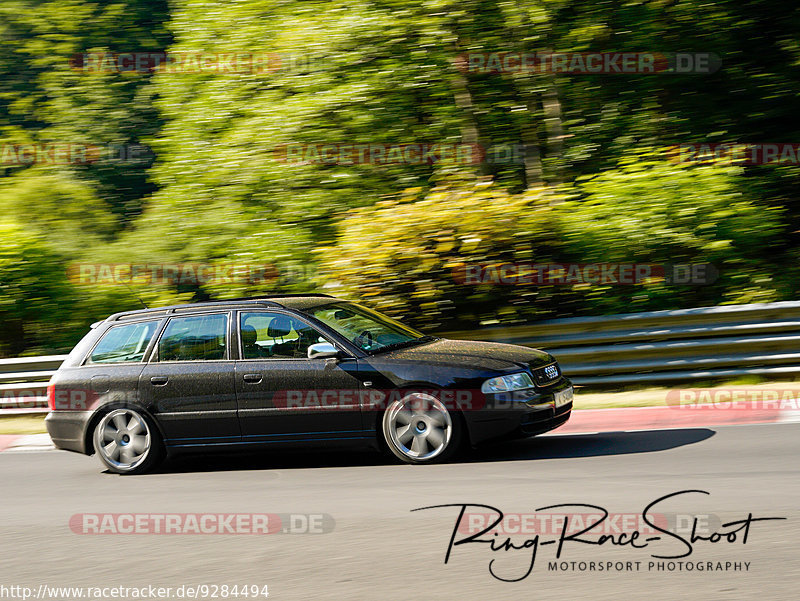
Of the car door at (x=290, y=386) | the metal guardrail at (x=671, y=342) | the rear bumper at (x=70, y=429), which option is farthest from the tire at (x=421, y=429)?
the metal guardrail at (x=671, y=342)

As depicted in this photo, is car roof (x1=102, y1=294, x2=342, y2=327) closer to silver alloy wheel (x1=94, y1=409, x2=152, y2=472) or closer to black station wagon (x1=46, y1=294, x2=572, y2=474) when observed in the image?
black station wagon (x1=46, y1=294, x2=572, y2=474)

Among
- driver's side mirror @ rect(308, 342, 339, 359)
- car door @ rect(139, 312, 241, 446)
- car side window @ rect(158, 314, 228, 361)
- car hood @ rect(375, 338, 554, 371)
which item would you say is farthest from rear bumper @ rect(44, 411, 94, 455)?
car hood @ rect(375, 338, 554, 371)

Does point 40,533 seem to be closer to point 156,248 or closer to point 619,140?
point 156,248

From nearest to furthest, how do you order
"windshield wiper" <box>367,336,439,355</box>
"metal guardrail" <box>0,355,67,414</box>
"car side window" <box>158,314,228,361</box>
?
"windshield wiper" <box>367,336,439,355</box> < "car side window" <box>158,314,228,361</box> < "metal guardrail" <box>0,355,67,414</box>

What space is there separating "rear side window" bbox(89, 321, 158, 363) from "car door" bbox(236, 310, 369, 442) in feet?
3.51

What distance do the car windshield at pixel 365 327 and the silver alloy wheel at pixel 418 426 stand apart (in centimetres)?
70

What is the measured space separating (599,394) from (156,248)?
30.1 feet

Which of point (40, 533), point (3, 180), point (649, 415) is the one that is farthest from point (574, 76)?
point (3, 180)

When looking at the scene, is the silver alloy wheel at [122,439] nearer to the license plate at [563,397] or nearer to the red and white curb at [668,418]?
the license plate at [563,397]

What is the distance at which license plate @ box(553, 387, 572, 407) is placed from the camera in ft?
26.9

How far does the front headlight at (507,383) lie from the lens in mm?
7797

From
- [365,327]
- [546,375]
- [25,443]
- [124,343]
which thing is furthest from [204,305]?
[25,443]

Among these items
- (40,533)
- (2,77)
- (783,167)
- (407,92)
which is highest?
(2,77)

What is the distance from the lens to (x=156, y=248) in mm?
16797
